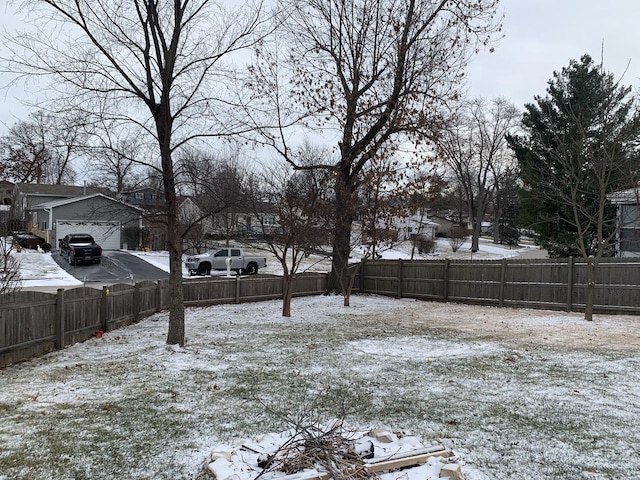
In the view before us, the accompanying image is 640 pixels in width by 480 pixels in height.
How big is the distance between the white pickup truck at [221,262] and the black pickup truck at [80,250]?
224 inches

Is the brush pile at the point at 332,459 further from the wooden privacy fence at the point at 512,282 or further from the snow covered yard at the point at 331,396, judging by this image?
the wooden privacy fence at the point at 512,282

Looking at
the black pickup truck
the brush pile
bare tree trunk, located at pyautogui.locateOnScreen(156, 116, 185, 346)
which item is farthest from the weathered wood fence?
the black pickup truck

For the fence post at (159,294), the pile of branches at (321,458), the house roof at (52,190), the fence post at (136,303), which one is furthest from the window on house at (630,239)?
the house roof at (52,190)

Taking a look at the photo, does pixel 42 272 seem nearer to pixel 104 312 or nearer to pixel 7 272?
pixel 104 312

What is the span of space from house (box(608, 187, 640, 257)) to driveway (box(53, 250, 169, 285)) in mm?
20079

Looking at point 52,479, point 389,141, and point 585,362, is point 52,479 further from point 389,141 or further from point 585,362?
point 389,141

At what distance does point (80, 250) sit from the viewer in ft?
91.4

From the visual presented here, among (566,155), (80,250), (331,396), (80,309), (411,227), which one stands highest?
(566,155)

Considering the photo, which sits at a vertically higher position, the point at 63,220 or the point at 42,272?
the point at 63,220

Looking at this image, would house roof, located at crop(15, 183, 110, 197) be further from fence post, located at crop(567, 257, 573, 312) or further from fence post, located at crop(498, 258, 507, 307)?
fence post, located at crop(567, 257, 573, 312)

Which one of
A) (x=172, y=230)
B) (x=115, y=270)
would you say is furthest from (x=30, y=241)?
(x=172, y=230)

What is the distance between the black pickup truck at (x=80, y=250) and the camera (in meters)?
27.9

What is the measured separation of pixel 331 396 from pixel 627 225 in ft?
53.5

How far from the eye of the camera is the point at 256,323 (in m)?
12.6
